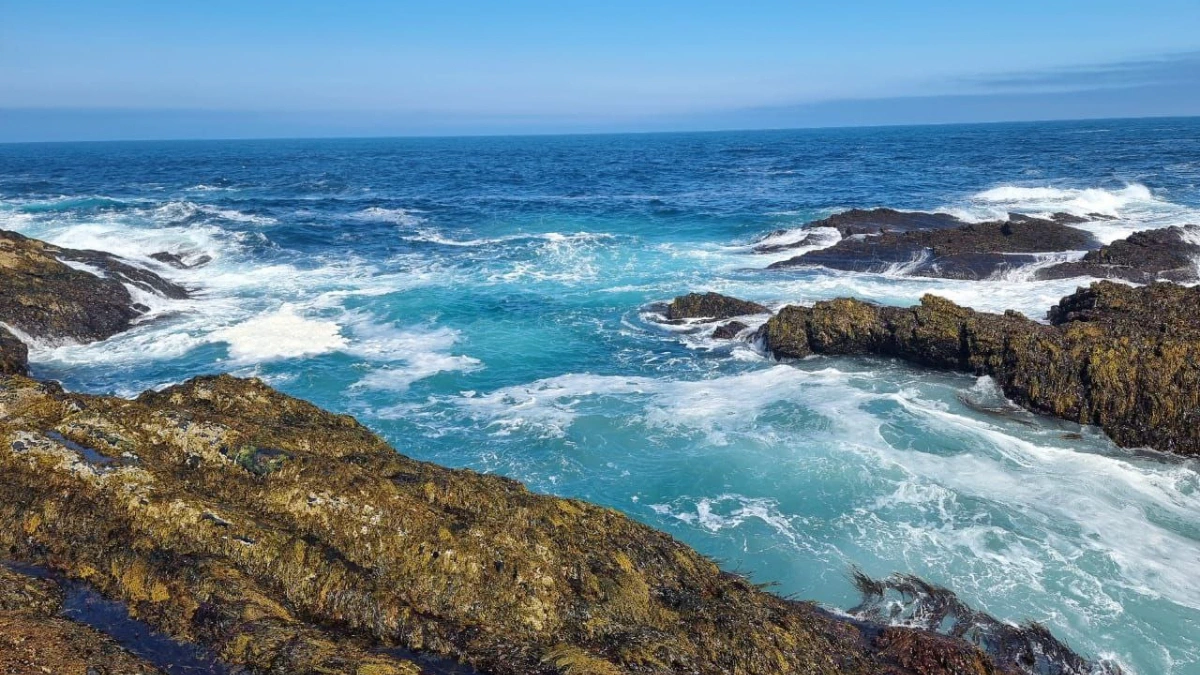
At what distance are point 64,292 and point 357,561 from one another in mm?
20768

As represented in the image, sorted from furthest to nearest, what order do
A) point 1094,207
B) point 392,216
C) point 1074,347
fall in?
point 392,216 → point 1094,207 → point 1074,347

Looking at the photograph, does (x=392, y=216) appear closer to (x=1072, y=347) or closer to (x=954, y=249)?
(x=954, y=249)

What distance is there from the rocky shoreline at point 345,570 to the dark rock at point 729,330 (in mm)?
12976

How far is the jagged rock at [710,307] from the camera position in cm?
2241

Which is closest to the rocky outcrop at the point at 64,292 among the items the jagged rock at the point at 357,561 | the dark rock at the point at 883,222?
the jagged rock at the point at 357,561

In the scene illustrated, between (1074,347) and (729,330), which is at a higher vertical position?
(1074,347)

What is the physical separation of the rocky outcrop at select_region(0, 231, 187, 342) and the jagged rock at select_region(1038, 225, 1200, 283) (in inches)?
1221

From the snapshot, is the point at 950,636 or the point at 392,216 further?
the point at 392,216

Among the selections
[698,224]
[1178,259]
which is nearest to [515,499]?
[1178,259]

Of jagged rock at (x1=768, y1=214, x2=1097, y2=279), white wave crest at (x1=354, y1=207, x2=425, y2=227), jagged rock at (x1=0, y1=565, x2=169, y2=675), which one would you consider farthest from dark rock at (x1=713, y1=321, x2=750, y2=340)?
white wave crest at (x1=354, y1=207, x2=425, y2=227)

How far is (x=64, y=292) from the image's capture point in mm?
21500

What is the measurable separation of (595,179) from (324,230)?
118 feet

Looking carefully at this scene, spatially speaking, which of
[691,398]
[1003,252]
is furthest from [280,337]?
[1003,252]

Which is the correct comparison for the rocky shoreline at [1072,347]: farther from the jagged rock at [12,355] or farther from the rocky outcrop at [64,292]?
the rocky outcrop at [64,292]
